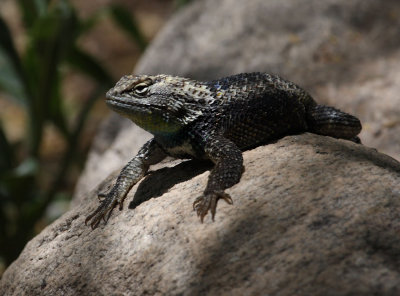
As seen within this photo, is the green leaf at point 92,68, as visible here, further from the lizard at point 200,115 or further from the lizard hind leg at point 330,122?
the lizard hind leg at point 330,122

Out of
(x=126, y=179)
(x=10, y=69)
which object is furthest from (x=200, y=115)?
(x=10, y=69)

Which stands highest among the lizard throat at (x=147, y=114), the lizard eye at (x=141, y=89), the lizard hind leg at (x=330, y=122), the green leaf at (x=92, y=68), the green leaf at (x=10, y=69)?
the lizard hind leg at (x=330, y=122)

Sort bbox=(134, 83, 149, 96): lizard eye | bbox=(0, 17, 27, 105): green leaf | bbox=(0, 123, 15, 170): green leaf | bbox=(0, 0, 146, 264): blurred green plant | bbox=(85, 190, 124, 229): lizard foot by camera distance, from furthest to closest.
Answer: bbox=(0, 17, 27, 105): green leaf, bbox=(0, 123, 15, 170): green leaf, bbox=(0, 0, 146, 264): blurred green plant, bbox=(134, 83, 149, 96): lizard eye, bbox=(85, 190, 124, 229): lizard foot

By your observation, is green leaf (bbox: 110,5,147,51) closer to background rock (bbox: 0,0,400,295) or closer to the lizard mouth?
background rock (bbox: 0,0,400,295)

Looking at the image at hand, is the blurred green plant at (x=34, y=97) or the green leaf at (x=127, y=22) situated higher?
the green leaf at (x=127, y=22)

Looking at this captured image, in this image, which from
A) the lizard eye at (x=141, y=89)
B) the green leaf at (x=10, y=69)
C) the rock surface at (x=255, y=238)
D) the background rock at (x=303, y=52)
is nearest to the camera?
the rock surface at (x=255, y=238)

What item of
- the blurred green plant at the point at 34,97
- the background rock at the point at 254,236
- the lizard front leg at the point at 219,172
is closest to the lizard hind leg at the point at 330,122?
the background rock at the point at 254,236

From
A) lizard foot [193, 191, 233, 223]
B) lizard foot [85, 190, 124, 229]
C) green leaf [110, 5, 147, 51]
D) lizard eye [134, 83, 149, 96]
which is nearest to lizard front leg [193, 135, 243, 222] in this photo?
lizard foot [193, 191, 233, 223]
